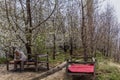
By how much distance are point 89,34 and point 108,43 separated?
10.6 metres

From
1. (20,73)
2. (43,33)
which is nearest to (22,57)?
(20,73)

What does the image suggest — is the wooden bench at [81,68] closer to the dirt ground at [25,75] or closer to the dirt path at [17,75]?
the dirt ground at [25,75]

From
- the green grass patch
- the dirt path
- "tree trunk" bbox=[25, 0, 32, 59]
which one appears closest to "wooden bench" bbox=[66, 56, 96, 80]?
the green grass patch

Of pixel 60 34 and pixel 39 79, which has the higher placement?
pixel 60 34

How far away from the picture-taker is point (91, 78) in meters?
10.7

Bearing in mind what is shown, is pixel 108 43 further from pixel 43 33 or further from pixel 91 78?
pixel 91 78

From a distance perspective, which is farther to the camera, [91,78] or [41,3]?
[41,3]

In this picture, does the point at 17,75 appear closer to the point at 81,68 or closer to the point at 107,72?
the point at 81,68

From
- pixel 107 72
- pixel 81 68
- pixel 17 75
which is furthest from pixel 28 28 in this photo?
pixel 107 72

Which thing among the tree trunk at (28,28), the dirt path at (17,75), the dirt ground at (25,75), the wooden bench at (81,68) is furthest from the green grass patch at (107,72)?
the tree trunk at (28,28)

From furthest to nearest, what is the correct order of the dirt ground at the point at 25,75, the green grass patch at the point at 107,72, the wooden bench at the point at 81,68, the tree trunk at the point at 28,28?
the tree trunk at the point at 28,28 → the dirt ground at the point at 25,75 → the green grass patch at the point at 107,72 → the wooden bench at the point at 81,68

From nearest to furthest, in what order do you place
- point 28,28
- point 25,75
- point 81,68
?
point 81,68, point 25,75, point 28,28

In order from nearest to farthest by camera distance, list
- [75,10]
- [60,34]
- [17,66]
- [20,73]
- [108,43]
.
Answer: [20,73] < [17,66] < [60,34] < [75,10] < [108,43]

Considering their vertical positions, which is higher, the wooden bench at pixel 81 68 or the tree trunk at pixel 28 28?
the tree trunk at pixel 28 28
